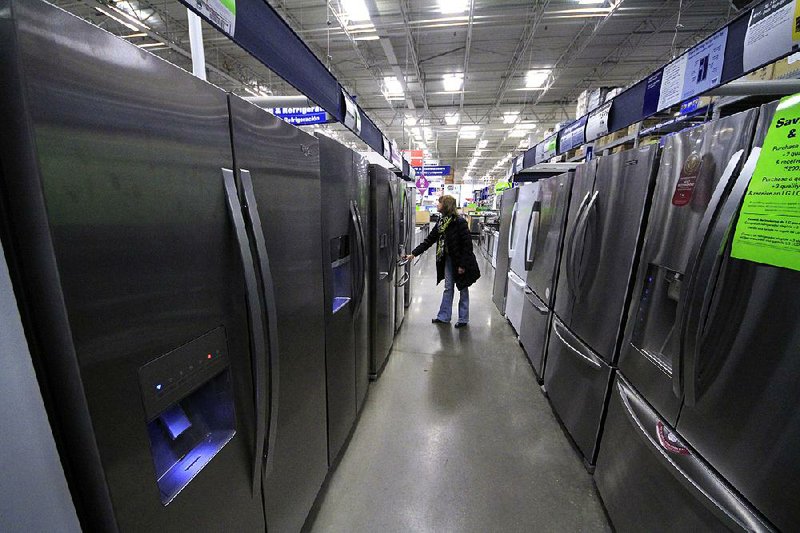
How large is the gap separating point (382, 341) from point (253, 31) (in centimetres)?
233

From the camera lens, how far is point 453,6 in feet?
15.1

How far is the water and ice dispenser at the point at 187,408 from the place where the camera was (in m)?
0.68

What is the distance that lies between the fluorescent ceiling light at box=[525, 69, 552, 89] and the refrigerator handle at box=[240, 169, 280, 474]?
7961 millimetres

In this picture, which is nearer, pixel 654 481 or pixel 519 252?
pixel 654 481

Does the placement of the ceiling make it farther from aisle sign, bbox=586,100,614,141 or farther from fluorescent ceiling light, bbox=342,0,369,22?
aisle sign, bbox=586,100,614,141

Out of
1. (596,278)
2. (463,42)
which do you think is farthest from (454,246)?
(463,42)

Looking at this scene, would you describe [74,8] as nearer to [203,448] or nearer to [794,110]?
[203,448]

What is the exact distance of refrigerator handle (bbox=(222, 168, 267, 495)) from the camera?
0.81m

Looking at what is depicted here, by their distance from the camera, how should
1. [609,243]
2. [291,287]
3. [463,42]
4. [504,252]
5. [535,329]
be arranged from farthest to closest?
1. [463,42]
2. [504,252]
3. [535,329]
4. [609,243]
5. [291,287]

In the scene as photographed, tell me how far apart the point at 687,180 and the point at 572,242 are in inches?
31.8

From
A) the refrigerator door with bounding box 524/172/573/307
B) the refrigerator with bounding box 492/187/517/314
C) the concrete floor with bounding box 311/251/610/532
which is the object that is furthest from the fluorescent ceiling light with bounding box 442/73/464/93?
the concrete floor with bounding box 311/251/610/532

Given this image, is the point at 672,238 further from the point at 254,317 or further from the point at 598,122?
the point at 598,122

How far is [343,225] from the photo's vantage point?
176cm

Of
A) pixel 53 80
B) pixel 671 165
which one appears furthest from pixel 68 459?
pixel 671 165
